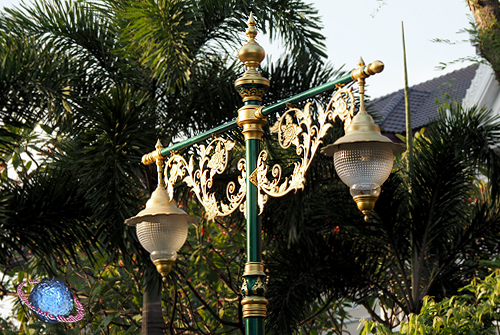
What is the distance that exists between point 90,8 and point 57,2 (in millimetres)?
465

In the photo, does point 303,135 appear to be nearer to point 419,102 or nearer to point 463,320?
point 463,320

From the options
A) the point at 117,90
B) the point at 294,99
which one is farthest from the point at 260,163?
the point at 117,90

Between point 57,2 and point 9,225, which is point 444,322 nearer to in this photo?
point 9,225

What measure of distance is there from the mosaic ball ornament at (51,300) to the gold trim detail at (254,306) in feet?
20.8

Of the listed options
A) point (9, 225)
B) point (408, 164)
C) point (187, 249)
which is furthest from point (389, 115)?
point (9, 225)

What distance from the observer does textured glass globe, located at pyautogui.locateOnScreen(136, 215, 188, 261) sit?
657 centimetres

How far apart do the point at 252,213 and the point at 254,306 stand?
2.20 feet

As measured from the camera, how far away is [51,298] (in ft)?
38.0

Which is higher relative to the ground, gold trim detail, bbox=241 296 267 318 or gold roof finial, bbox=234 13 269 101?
gold roof finial, bbox=234 13 269 101

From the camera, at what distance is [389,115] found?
2447 cm

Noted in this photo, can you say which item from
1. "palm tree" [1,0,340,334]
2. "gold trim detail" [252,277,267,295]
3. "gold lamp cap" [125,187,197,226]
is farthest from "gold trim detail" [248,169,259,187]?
"palm tree" [1,0,340,334]

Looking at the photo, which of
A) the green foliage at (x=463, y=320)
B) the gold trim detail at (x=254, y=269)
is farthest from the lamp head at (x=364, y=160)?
the green foliage at (x=463, y=320)

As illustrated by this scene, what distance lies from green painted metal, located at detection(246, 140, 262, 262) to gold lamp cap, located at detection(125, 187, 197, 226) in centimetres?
88

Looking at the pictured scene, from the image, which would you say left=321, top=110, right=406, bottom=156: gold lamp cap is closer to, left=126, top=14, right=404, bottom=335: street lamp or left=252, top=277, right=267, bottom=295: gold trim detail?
left=126, top=14, right=404, bottom=335: street lamp
